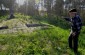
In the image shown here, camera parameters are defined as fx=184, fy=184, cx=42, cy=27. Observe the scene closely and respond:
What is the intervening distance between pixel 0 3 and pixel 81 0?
61.7 ft

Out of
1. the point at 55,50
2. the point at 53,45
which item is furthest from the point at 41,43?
the point at 55,50

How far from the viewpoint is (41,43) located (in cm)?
832

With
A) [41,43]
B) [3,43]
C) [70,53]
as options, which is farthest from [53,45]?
[3,43]

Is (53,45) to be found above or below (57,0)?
below

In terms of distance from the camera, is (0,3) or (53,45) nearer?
(53,45)

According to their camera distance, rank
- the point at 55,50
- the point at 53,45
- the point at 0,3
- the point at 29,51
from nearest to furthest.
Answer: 1. the point at 29,51
2. the point at 55,50
3. the point at 53,45
4. the point at 0,3

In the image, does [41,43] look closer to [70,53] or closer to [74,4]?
[70,53]

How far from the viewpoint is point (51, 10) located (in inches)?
1697

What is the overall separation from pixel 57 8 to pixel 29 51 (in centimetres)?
3483

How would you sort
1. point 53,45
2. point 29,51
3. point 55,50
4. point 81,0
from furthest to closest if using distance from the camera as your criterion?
1. point 81,0
2. point 53,45
3. point 55,50
4. point 29,51

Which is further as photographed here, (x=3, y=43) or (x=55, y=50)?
(x=3, y=43)

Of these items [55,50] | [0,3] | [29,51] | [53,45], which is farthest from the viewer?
[0,3]

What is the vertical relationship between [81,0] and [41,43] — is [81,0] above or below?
above

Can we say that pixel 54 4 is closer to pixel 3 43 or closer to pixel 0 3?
pixel 0 3
